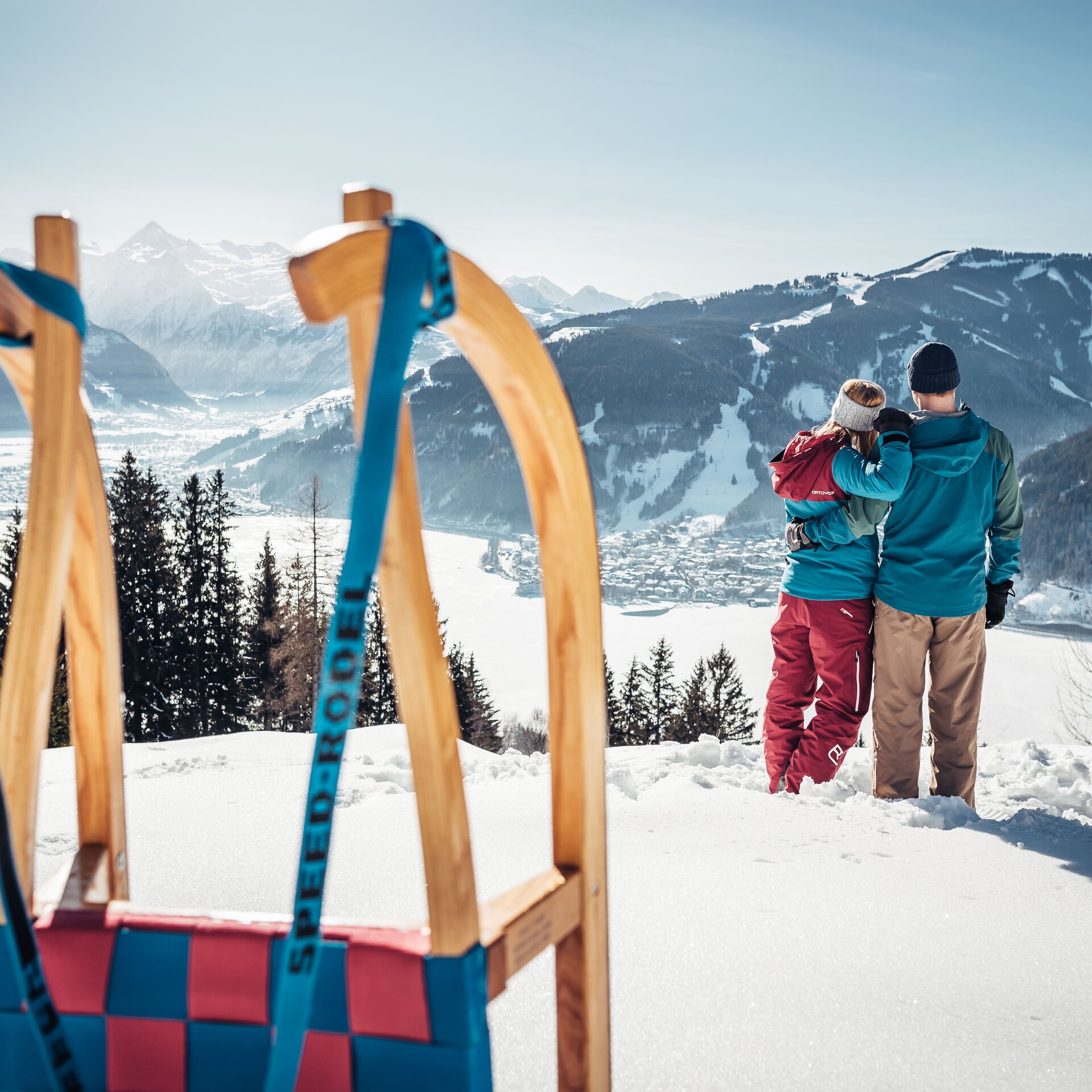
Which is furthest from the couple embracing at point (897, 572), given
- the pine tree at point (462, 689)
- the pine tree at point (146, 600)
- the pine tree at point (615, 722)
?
the pine tree at point (615, 722)

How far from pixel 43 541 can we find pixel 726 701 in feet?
146

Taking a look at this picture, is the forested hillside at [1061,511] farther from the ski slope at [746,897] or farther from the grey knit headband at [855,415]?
the ski slope at [746,897]

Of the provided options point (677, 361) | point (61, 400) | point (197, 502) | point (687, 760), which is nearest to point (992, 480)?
point (687, 760)

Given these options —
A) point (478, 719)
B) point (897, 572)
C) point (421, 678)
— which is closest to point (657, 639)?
point (478, 719)

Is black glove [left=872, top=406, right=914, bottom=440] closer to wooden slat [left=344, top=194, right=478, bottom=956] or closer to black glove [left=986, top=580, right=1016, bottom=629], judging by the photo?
black glove [left=986, top=580, right=1016, bottom=629]

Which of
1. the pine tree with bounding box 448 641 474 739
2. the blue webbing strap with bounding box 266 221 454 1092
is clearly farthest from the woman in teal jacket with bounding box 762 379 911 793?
the pine tree with bounding box 448 641 474 739

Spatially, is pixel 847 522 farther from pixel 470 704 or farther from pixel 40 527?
pixel 470 704

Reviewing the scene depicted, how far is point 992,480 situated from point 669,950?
257cm

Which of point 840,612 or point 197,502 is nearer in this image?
point 840,612

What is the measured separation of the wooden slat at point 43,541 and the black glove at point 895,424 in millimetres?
3058

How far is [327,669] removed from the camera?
0.79m

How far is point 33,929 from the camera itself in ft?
3.31

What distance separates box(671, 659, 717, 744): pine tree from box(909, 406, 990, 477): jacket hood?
121ft

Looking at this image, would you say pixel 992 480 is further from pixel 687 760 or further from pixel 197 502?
pixel 197 502
